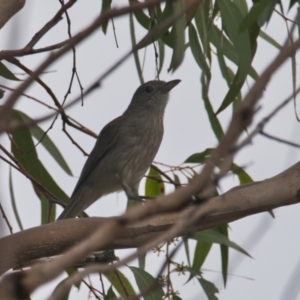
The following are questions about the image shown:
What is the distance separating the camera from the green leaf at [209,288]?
2942 mm

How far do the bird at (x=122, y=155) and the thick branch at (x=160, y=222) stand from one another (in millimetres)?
1314

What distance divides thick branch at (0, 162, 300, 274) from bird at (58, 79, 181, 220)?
131cm

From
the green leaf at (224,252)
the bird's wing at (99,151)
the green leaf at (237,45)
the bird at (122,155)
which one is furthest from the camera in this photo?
the bird's wing at (99,151)

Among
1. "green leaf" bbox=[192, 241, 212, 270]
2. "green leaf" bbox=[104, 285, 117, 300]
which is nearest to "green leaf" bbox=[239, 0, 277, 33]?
"green leaf" bbox=[104, 285, 117, 300]

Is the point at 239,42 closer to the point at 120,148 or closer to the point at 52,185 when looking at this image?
the point at 52,185

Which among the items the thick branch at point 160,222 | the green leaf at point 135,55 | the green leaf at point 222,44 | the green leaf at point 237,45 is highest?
the green leaf at point 135,55

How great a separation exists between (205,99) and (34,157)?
85cm

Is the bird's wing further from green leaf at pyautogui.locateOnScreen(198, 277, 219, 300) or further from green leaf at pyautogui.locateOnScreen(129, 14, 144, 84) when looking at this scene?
green leaf at pyautogui.locateOnScreen(198, 277, 219, 300)

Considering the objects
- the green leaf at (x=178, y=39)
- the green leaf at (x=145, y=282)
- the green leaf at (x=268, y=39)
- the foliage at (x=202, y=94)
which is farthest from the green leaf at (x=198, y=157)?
the green leaf at (x=178, y=39)

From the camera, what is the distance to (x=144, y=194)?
150 inches

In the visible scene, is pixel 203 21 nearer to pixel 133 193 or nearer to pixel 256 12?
pixel 256 12

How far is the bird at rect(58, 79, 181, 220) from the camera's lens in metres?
3.92

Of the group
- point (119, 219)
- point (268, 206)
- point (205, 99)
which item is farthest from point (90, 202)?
point (119, 219)

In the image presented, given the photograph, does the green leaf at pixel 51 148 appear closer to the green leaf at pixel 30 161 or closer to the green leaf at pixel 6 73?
the green leaf at pixel 30 161
